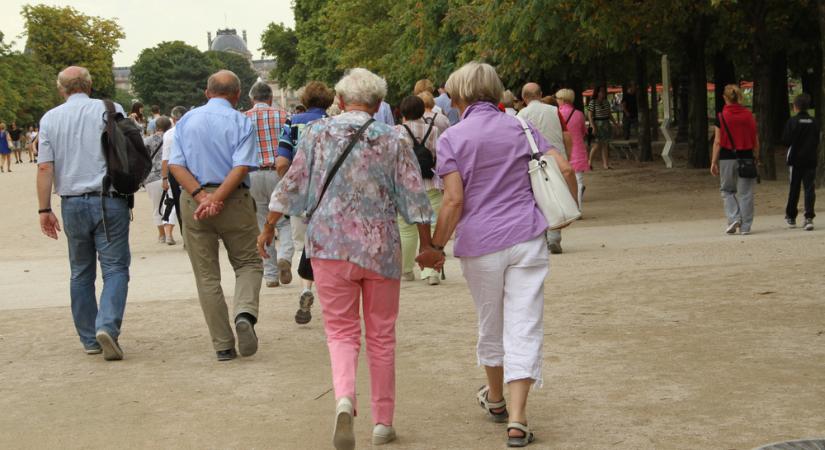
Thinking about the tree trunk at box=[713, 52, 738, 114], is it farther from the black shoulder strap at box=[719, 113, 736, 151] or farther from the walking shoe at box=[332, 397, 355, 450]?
the walking shoe at box=[332, 397, 355, 450]

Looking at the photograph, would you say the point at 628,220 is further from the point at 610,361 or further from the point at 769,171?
the point at 610,361

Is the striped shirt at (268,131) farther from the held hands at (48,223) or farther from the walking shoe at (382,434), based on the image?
the walking shoe at (382,434)

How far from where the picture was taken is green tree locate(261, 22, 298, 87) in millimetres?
89688

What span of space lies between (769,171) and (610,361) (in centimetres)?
1529

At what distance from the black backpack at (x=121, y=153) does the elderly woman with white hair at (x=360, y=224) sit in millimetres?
2589

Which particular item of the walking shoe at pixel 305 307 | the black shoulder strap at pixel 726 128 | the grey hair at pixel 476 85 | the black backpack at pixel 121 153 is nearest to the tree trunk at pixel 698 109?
the black shoulder strap at pixel 726 128

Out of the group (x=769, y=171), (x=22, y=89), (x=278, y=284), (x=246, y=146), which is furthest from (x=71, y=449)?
(x=22, y=89)

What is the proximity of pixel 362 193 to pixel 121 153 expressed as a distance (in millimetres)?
2929

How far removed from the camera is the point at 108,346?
25.6 feet

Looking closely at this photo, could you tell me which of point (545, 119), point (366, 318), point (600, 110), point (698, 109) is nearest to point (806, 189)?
point (545, 119)

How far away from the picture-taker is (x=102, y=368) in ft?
25.3

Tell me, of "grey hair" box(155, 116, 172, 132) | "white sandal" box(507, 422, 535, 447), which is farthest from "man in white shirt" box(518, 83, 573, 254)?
"white sandal" box(507, 422, 535, 447)

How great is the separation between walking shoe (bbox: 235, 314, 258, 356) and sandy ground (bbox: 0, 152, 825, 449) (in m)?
0.08

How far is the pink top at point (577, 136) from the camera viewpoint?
15281 mm
